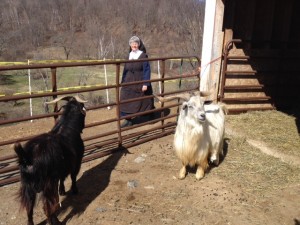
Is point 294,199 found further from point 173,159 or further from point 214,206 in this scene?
point 173,159

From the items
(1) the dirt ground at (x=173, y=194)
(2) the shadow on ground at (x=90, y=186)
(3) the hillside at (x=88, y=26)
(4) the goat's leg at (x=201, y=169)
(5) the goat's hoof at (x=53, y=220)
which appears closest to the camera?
(5) the goat's hoof at (x=53, y=220)

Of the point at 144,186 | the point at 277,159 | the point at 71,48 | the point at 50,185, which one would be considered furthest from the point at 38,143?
the point at 71,48

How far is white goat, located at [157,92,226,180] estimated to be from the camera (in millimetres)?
4602

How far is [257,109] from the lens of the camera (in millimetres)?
8125

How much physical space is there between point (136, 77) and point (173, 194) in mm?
3010

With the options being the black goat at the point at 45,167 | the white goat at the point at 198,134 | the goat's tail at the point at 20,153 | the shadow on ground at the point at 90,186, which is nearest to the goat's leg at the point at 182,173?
the white goat at the point at 198,134

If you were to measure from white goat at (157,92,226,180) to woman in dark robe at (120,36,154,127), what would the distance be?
72.4 inches

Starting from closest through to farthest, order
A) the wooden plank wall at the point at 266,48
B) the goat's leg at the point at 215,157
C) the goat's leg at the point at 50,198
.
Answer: the goat's leg at the point at 50,198 < the goat's leg at the point at 215,157 < the wooden plank wall at the point at 266,48

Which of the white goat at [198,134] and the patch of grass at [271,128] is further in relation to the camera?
the patch of grass at [271,128]

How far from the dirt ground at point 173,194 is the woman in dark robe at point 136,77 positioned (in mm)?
1339

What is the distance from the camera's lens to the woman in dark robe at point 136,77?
681 centimetres

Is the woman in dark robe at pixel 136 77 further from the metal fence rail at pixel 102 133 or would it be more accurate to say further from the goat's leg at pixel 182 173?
the goat's leg at pixel 182 173

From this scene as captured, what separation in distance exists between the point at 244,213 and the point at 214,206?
1.20 feet

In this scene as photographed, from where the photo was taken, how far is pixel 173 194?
4.61 meters
